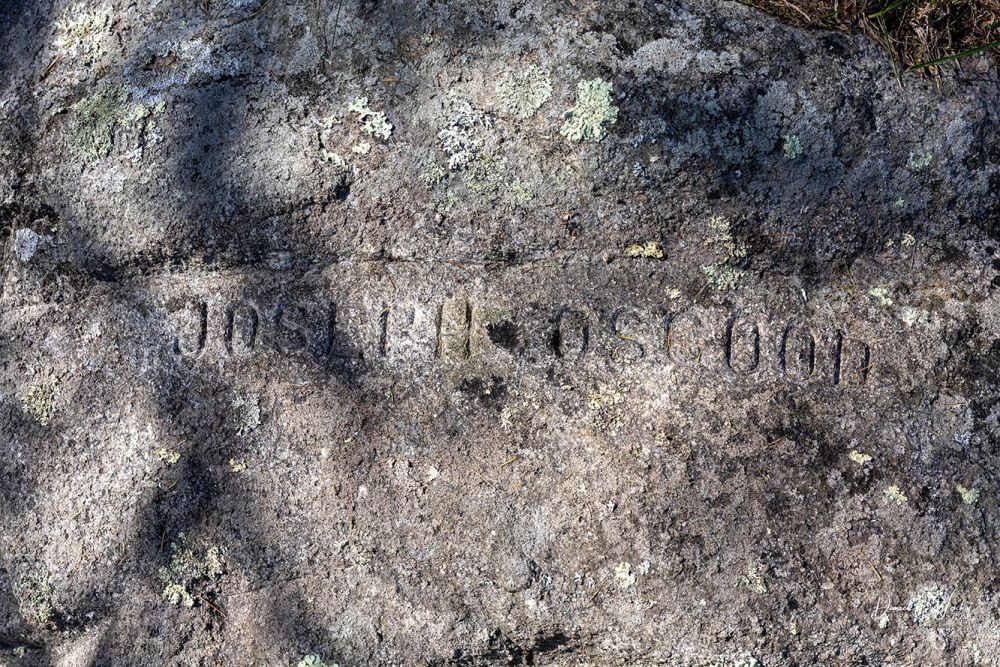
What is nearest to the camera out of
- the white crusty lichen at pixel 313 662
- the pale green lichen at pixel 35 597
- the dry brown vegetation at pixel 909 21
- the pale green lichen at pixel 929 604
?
the pale green lichen at pixel 929 604

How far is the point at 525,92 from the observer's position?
221 centimetres

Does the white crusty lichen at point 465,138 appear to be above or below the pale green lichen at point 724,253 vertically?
above

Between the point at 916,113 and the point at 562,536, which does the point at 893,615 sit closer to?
the point at 562,536

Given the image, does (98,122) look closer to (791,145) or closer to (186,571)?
(186,571)

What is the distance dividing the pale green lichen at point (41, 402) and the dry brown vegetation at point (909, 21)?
2147 mm

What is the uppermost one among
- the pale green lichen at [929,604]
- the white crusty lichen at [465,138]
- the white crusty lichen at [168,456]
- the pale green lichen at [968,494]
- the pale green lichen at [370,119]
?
the pale green lichen at [370,119]

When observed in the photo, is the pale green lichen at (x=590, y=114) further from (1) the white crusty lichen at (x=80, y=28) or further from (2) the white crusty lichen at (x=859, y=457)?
(1) the white crusty lichen at (x=80, y=28)

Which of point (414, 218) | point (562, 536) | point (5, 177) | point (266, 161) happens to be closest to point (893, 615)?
point (562, 536)

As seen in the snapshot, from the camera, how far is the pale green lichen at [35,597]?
2.26 metres

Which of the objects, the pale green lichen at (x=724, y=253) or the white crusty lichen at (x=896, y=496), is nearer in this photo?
the white crusty lichen at (x=896, y=496)

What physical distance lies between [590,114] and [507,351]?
0.63m

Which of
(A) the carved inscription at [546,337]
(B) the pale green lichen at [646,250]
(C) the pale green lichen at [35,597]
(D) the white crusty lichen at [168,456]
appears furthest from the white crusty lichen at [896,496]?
(C) the pale green lichen at [35,597]

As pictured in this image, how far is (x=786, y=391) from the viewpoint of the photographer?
2139mm

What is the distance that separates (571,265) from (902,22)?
1174mm
